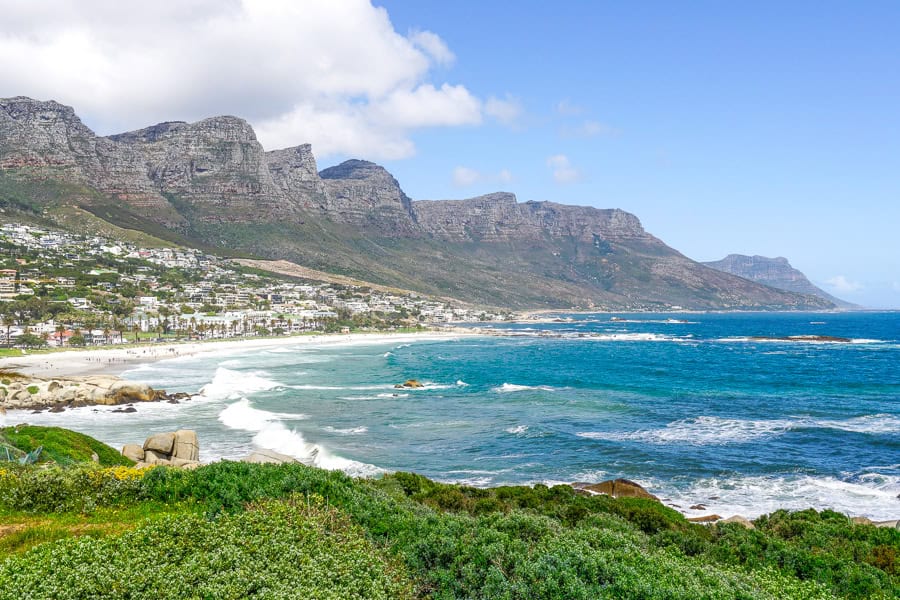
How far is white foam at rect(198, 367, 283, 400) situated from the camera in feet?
182

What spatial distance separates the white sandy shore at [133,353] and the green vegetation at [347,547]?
58155mm

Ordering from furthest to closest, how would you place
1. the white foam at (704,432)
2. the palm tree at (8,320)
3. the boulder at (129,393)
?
the palm tree at (8,320), the boulder at (129,393), the white foam at (704,432)

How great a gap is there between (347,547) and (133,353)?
103 m

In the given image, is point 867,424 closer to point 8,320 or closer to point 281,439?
point 281,439

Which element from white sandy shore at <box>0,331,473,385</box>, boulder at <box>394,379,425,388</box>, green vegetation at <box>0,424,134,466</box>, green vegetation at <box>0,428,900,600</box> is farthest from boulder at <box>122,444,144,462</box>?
white sandy shore at <box>0,331,473,385</box>

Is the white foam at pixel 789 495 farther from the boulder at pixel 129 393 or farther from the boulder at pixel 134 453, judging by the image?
the boulder at pixel 129 393

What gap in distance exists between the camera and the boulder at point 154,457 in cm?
2509

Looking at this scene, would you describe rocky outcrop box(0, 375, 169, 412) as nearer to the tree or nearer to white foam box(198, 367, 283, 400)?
white foam box(198, 367, 283, 400)

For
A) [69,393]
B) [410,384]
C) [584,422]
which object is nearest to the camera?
[584,422]

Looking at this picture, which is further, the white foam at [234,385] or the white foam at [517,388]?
the white foam at [517,388]

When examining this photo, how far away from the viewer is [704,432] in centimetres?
3903

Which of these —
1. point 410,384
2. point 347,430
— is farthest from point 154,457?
point 410,384

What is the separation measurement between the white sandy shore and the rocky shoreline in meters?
7.82

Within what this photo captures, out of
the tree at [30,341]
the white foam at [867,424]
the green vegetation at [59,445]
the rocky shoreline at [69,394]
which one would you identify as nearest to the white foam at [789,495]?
the white foam at [867,424]
